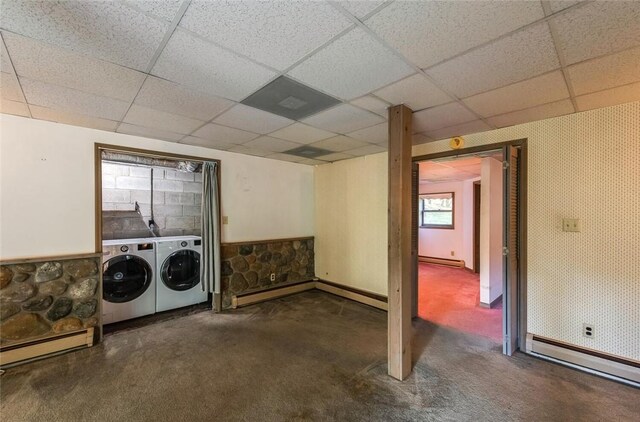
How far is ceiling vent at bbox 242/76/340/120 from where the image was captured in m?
1.90

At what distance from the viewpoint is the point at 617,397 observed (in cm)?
195

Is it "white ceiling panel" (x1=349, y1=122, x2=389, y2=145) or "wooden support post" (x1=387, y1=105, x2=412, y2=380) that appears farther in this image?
"white ceiling panel" (x1=349, y1=122, x2=389, y2=145)

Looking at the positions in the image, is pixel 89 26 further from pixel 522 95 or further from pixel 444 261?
pixel 444 261

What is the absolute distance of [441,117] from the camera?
2473mm

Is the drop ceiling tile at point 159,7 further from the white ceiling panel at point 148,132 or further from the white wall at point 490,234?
the white wall at point 490,234

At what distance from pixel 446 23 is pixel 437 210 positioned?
22.6 feet

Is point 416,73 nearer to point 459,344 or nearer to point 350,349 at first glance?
point 350,349

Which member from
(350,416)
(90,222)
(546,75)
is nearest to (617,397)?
(350,416)

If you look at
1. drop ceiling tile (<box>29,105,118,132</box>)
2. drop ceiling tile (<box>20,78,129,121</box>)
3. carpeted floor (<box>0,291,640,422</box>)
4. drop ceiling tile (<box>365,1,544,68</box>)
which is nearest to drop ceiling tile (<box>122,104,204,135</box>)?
drop ceiling tile (<box>20,78,129,121</box>)

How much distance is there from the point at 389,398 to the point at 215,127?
2.91 m

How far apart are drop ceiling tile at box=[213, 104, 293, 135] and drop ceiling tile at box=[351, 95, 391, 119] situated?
0.75 m

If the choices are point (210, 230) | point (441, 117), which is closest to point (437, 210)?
point (441, 117)

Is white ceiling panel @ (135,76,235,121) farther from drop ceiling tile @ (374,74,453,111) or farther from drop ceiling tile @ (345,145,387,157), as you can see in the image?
drop ceiling tile @ (345,145,387,157)

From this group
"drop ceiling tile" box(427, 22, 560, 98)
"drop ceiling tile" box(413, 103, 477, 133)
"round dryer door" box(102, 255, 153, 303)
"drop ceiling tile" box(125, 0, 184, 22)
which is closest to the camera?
"drop ceiling tile" box(125, 0, 184, 22)
